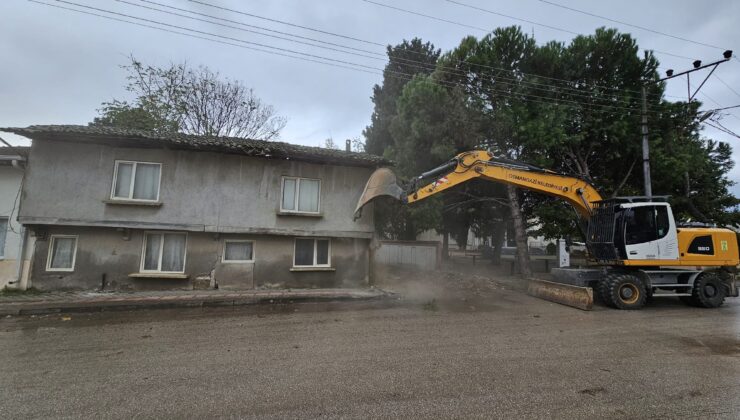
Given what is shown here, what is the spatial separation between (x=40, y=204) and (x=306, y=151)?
773cm

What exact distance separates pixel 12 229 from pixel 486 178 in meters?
14.4

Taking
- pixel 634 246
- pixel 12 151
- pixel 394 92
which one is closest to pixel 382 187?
pixel 634 246

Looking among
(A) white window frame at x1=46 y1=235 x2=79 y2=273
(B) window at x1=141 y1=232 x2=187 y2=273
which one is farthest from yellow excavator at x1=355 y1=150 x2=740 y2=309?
(A) white window frame at x1=46 y1=235 x2=79 y2=273

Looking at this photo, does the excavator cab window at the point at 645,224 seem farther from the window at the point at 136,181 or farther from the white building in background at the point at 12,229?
the white building in background at the point at 12,229

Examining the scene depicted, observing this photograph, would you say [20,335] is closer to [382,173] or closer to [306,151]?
[306,151]

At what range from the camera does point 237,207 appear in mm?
11422

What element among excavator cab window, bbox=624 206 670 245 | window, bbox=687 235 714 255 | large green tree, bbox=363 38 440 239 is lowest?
window, bbox=687 235 714 255

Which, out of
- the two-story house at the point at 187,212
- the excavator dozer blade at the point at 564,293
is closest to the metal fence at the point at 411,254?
the two-story house at the point at 187,212

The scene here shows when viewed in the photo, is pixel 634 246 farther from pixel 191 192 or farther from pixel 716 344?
pixel 191 192

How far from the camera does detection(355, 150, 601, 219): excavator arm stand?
10672 millimetres

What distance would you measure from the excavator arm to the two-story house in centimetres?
178

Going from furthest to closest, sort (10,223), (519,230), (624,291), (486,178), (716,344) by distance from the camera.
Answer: (519,230), (486,178), (10,223), (624,291), (716,344)

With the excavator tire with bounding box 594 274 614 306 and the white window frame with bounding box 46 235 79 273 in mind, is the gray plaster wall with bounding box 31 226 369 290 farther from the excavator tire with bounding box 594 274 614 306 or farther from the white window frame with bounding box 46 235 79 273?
the excavator tire with bounding box 594 274 614 306

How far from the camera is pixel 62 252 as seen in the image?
10.5m
